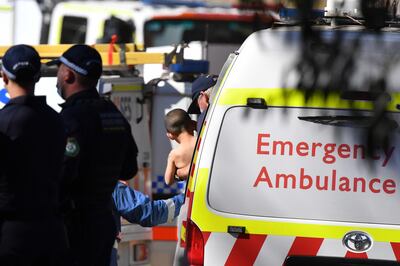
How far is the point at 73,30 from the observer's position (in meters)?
15.3

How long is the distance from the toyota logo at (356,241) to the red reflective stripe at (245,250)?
1.27ft

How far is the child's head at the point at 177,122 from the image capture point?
281 inches

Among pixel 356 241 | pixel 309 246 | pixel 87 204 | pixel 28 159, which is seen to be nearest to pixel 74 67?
A: pixel 87 204

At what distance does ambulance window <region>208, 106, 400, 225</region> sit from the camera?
454 cm

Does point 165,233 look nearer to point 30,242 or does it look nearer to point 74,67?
point 74,67

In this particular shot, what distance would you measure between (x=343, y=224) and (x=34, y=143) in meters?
1.50

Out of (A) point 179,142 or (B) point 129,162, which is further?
(A) point 179,142

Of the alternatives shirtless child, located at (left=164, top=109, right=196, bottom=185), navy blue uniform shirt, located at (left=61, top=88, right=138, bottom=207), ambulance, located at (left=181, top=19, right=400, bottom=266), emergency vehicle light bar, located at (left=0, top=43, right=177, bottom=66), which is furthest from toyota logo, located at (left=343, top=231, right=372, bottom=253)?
emergency vehicle light bar, located at (left=0, top=43, right=177, bottom=66)

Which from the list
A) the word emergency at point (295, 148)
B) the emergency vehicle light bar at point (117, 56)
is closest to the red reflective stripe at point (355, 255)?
the word emergency at point (295, 148)

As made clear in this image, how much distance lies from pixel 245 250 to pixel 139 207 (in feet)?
5.95

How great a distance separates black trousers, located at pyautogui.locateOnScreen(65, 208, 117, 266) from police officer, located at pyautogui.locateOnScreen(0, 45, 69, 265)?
39cm

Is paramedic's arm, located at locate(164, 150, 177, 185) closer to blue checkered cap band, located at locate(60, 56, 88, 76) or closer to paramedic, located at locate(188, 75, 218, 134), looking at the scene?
paramedic, located at locate(188, 75, 218, 134)

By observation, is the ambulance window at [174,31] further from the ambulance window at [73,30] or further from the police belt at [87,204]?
the police belt at [87,204]

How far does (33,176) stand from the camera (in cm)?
459
